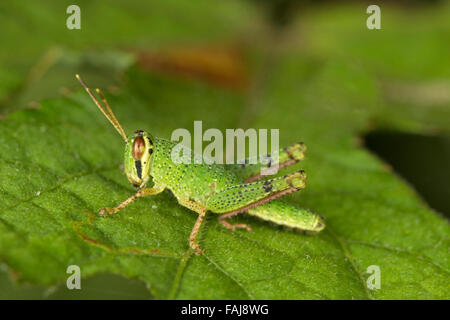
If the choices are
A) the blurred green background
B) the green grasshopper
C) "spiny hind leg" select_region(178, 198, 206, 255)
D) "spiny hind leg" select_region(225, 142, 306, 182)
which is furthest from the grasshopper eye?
the blurred green background

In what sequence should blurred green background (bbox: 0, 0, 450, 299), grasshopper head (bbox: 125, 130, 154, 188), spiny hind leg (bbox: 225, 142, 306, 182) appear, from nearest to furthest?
grasshopper head (bbox: 125, 130, 154, 188) < spiny hind leg (bbox: 225, 142, 306, 182) < blurred green background (bbox: 0, 0, 450, 299)

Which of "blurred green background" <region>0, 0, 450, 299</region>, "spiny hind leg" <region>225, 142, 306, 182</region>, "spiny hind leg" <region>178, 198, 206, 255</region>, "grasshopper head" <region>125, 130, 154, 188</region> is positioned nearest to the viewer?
"spiny hind leg" <region>178, 198, 206, 255</region>

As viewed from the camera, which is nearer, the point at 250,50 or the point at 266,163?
the point at 266,163

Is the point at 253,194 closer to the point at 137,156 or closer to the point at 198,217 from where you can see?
the point at 198,217

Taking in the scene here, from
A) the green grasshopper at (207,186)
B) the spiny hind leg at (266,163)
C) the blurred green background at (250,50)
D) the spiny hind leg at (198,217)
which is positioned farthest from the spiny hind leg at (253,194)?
the blurred green background at (250,50)

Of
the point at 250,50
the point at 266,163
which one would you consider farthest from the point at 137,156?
the point at 250,50

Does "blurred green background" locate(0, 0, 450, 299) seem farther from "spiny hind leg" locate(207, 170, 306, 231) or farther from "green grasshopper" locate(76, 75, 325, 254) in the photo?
"spiny hind leg" locate(207, 170, 306, 231)

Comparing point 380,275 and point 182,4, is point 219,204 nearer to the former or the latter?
point 380,275
